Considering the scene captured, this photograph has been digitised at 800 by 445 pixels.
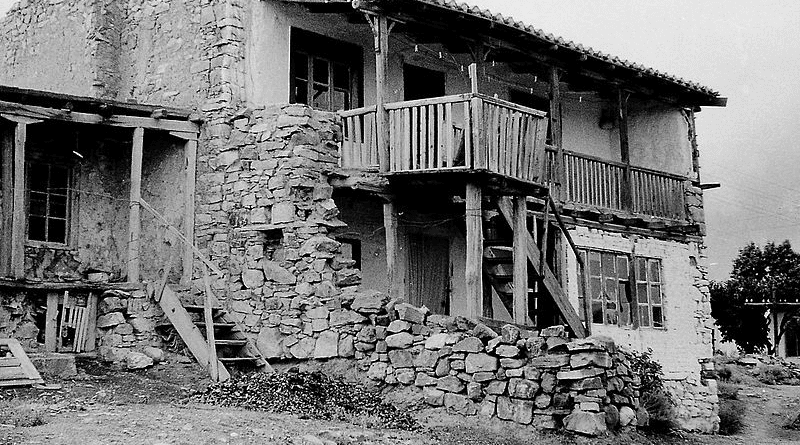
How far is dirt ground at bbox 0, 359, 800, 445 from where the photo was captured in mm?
9258

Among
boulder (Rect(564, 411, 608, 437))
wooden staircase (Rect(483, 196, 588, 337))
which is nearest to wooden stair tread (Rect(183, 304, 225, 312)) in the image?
wooden staircase (Rect(483, 196, 588, 337))

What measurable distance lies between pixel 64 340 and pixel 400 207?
5421 mm

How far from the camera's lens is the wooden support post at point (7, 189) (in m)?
13.8

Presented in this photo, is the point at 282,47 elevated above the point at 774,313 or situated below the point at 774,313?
A: above

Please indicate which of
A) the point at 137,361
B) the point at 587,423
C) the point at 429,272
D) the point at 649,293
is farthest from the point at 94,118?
the point at 649,293

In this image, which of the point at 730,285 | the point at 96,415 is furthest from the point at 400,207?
the point at 730,285

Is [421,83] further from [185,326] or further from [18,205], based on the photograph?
[18,205]

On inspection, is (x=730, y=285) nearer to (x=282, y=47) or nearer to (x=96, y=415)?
(x=282, y=47)

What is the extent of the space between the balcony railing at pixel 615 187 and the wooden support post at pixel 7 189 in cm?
865

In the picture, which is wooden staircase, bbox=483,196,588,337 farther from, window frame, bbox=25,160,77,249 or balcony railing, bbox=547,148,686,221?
window frame, bbox=25,160,77,249

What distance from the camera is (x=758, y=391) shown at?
2428 cm

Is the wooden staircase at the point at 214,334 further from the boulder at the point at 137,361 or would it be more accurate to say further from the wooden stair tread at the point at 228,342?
the boulder at the point at 137,361

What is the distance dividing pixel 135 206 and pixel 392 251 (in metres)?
3.90

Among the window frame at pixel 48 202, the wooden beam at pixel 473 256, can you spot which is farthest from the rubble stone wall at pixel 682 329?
the window frame at pixel 48 202
